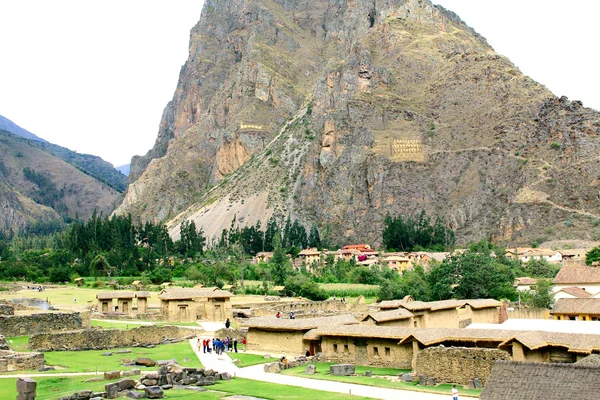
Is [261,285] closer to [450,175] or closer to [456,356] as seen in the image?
[456,356]

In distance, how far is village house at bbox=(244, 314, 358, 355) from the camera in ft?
127

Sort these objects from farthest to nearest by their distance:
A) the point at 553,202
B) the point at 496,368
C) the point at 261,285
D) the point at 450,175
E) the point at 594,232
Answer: the point at 450,175 < the point at 553,202 < the point at 594,232 < the point at 261,285 < the point at 496,368

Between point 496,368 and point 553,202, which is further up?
point 553,202

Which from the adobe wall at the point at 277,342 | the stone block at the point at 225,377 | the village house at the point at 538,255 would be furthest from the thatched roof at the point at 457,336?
the village house at the point at 538,255

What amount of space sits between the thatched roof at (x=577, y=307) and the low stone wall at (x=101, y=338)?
27.6 metres

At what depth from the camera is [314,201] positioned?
170000mm

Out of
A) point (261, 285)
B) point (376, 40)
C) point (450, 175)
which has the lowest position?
point (261, 285)

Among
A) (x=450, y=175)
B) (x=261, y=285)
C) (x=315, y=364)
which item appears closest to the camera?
(x=315, y=364)

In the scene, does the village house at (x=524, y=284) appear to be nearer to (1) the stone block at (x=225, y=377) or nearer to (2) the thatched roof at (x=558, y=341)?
(2) the thatched roof at (x=558, y=341)

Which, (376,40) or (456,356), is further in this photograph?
(376,40)

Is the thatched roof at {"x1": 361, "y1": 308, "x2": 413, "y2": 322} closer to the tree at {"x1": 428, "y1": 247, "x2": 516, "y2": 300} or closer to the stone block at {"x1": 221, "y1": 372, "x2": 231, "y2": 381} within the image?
the stone block at {"x1": 221, "y1": 372, "x2": 231, "y2": 381}

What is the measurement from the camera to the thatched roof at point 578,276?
62969 mm

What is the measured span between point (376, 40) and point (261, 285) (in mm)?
121805

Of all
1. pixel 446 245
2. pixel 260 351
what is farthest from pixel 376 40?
pixel 260 351
